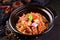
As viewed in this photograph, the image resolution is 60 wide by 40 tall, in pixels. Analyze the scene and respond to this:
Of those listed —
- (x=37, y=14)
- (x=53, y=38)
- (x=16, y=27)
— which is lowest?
(x=53, y=38)

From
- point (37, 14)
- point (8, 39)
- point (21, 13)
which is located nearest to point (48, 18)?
point (37, 14)

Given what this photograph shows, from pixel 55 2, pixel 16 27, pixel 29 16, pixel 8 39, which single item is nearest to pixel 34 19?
pixel 29 16

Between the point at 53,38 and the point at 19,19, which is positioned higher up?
the point at 19,19

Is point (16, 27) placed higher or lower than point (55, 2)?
lower

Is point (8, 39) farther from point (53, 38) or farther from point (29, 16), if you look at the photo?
point (53, 38)

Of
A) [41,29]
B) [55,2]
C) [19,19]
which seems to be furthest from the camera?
[55,2]

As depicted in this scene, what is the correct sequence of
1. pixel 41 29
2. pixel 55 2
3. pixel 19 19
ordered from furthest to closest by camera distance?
pixel 55 2 < pixel 19 19 < pixel 41 29

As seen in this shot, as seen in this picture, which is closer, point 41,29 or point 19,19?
point 41,29

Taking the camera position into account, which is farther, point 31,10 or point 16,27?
point 31,10

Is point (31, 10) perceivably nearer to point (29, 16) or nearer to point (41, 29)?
point (29, 16)
